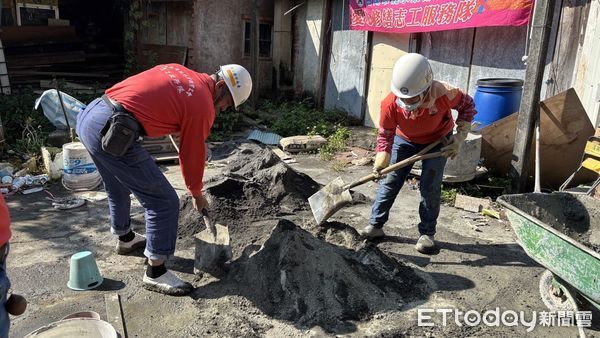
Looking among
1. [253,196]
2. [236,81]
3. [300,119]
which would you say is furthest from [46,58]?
[236,81]

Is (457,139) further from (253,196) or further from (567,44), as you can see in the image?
(567,44)

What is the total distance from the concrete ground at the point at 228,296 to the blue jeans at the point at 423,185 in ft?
1.07

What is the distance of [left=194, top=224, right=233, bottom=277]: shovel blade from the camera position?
3.59 m

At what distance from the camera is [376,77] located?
9.43 meters

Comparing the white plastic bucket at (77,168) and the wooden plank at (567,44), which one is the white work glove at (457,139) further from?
the white plastic bucket at (77,168)

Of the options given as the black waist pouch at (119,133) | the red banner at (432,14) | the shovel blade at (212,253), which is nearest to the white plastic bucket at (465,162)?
the red banner at (432,14)

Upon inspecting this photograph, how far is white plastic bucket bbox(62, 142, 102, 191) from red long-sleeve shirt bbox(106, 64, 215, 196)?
2.85 metres

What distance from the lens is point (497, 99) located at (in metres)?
6.05

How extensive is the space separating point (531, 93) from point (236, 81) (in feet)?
12.1

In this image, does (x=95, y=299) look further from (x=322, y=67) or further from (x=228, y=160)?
(x=322, y=67)

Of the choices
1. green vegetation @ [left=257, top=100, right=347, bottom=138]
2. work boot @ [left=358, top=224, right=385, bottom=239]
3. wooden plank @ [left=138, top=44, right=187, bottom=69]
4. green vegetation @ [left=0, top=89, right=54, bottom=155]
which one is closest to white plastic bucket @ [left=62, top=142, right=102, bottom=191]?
green vegetation @ [left=0, top=89, right=54, bottom=155]

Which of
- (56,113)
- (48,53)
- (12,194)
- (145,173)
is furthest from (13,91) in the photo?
(145,173)

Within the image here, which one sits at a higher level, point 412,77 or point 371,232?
point 412,77

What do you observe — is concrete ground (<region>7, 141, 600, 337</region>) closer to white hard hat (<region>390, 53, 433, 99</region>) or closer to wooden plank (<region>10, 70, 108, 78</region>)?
white hard hat (<region>390, 53, 433, 99</region>)
